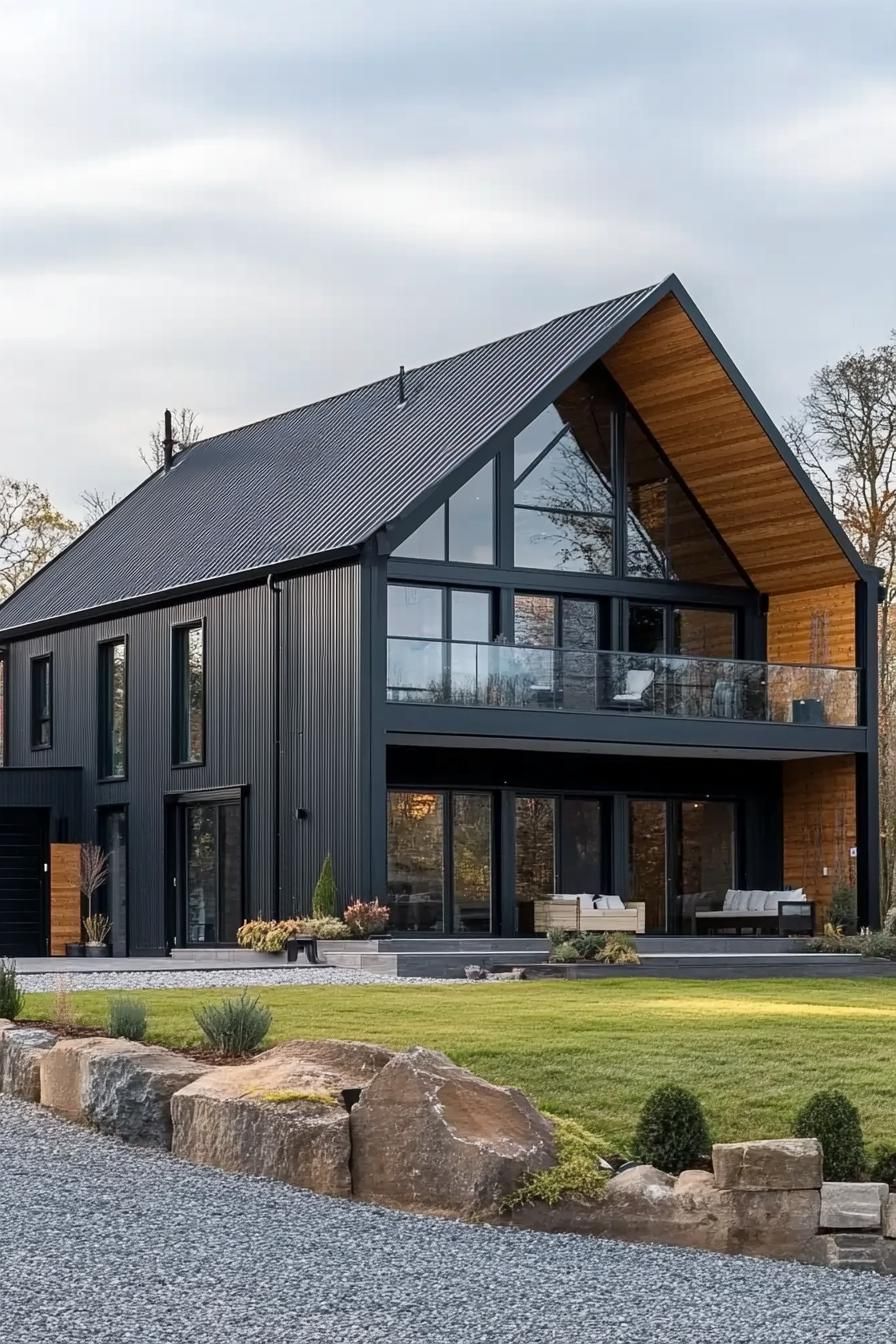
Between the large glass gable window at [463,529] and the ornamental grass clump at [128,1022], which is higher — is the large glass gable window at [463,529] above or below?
above

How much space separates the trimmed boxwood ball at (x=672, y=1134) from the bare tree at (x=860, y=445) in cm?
2844

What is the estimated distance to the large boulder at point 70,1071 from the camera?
11008mm

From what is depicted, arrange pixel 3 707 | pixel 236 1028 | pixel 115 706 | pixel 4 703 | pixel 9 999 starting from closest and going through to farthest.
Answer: pixel 236 1028 → pixel 9 999 → pixel 115 706 → pixel 4 703 → pixel 3 707

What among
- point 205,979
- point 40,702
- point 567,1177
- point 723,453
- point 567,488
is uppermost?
point 723,453

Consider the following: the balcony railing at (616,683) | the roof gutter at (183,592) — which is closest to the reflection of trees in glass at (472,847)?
the balcony railing at (616,683)

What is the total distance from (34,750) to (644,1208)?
24.1 metres

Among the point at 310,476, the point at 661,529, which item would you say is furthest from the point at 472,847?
the point at 310,476

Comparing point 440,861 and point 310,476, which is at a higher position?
point 310,476

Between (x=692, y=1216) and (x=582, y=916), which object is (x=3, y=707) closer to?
(x=582, y=916)

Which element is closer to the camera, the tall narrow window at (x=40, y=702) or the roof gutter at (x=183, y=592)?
the roof gutter at (x=183, y=592)

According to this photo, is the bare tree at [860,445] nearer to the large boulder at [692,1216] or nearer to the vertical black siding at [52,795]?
the vertical black siding at [52,795]

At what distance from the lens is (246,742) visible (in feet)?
84.9

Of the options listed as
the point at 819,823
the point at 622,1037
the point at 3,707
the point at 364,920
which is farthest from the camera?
the point at 3,707

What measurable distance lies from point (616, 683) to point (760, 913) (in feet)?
12.5
